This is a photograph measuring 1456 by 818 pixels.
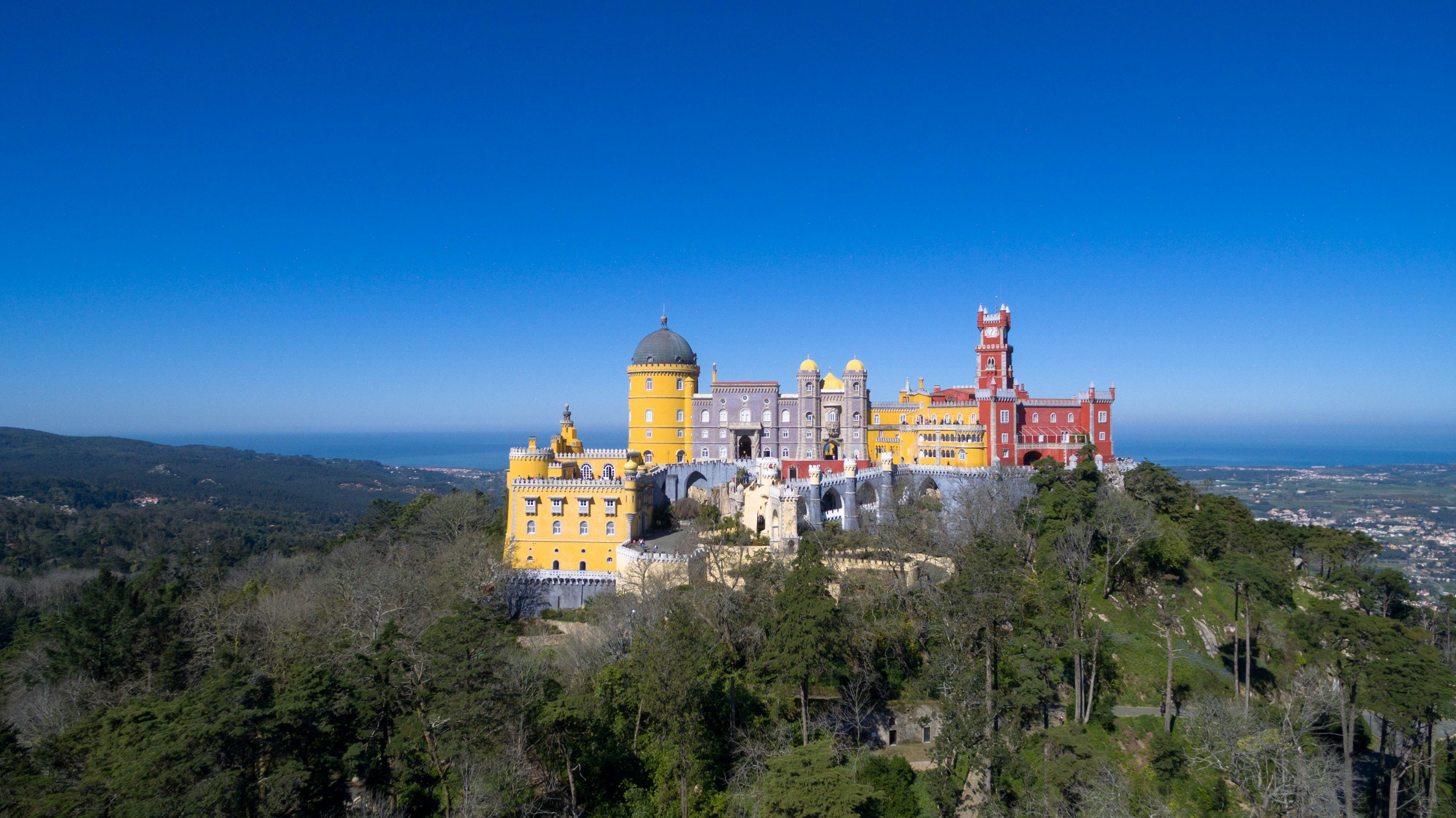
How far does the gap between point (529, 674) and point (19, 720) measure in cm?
2063

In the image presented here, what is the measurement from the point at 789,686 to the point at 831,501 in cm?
2116

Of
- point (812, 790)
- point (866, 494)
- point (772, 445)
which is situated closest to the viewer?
point (812, 790)

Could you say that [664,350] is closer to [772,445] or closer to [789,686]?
[772,445]

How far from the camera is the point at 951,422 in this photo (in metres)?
50.7

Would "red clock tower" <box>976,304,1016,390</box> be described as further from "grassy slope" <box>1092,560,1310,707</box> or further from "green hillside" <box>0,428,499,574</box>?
"green hillside" <box>0,428,499,574</box>

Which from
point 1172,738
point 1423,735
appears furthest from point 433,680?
point 1423,735

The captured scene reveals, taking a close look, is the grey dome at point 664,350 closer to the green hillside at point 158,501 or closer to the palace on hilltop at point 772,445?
the palace on hilltop at point 772,445

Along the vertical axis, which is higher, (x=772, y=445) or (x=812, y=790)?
(x=772, y=445)

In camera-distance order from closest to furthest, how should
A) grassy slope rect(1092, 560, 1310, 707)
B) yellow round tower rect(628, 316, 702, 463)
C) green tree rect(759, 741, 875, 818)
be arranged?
green tree rect(759, 741, 875, 818)
grassy slope rect(1092, 560, 1310, 707)
yellow round tower rect(628, 316, 702, 463)

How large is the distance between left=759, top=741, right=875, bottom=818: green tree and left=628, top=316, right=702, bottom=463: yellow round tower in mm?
35569

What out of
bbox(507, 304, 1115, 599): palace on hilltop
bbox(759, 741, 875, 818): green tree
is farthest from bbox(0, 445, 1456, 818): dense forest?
bbox(507, 304, 1115, 599): palace on hilltop

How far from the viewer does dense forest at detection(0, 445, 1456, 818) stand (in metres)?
19.7

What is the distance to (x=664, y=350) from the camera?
55406mm

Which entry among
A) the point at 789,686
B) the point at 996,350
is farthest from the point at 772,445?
the point at 789,686
